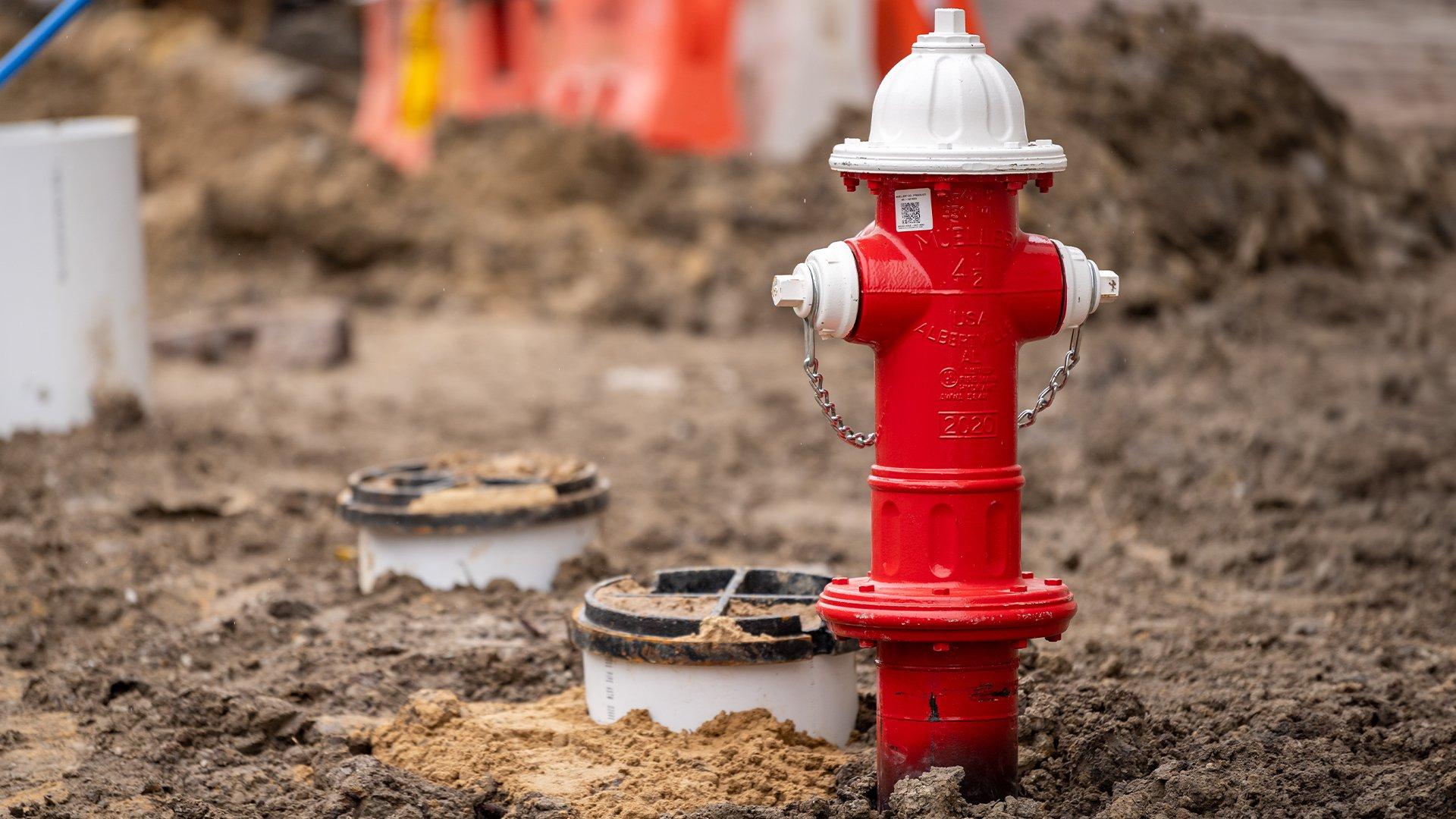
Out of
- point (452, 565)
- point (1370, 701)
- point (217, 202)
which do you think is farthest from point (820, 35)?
point (1370, 701)

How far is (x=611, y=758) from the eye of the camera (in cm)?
314

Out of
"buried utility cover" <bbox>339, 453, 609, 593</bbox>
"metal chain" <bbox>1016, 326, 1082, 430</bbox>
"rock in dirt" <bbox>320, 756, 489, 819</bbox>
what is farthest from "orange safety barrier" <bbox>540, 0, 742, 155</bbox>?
"rock in dirt" <bbox>320, 756, 489, 819</bbox>

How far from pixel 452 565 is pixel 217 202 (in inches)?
357

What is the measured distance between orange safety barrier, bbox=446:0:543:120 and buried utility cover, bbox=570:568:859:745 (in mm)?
9900

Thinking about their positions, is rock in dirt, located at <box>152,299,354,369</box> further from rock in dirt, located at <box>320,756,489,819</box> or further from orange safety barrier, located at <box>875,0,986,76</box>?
rock in dirt, located at <box>320,756,489,819</box>

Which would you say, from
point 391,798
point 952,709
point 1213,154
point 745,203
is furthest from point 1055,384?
point 745,203

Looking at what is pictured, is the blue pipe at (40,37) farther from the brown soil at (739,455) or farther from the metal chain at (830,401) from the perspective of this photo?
the metal chain at (830,401)

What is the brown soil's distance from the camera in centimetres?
320

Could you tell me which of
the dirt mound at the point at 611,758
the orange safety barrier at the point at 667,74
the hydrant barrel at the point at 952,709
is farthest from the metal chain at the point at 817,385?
the orange safety barrier at the point at 667,74

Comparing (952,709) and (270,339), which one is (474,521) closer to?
(952,709)

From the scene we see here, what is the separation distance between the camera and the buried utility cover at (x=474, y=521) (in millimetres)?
4160

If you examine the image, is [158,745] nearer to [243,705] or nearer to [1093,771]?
[243,705]

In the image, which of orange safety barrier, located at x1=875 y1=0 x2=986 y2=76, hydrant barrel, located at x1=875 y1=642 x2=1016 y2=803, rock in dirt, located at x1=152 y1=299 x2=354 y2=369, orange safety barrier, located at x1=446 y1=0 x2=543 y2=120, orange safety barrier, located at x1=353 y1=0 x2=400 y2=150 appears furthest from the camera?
orange safety barrier, located at x1=353 y1=0 x2=400 y2=150

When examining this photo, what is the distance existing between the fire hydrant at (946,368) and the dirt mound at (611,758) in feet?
0.97
